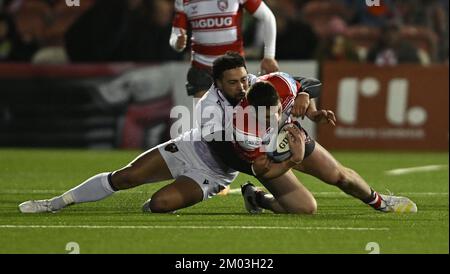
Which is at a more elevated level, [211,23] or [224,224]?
[211,23]

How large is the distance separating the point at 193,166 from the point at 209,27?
2340mm

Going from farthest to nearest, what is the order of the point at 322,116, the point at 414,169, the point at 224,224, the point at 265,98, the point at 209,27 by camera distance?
the point at 414,169 < the point at 209,27 < the point at 322,116 < the point at 224,224 < the point at 265,98

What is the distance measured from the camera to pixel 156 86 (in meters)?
17.2

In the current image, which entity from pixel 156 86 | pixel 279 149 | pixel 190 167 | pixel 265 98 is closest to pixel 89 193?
pixel 190 167

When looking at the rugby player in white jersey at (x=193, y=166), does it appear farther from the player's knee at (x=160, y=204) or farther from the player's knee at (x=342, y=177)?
the player's knee at (x=342, y=177)

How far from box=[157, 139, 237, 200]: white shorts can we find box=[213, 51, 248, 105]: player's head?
613mm

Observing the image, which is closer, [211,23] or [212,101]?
[212,101]

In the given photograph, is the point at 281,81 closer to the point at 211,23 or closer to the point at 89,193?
the point at 89,193

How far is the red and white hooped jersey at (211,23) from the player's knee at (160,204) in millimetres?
2423

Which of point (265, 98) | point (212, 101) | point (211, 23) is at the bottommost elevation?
point (212, 101)

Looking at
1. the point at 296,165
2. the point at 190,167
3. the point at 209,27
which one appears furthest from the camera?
the point at 209,27

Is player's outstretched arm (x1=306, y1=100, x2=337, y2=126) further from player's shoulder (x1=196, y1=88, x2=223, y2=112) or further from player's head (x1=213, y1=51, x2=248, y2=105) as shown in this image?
player's shoulder (x1=196, y1=88, x2=223, y2=112)

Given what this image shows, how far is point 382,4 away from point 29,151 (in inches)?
240
